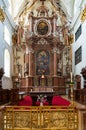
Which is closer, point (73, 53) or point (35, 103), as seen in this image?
point (35, 103)

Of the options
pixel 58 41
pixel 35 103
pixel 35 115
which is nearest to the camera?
pixel 35 115

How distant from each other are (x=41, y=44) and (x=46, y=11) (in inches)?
150

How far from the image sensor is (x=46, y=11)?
28.7m

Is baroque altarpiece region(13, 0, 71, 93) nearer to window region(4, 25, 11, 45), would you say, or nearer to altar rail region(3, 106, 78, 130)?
window region(4, 25, 11, 45)

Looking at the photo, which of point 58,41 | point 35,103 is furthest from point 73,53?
point 35,103

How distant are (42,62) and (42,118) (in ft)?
70.6

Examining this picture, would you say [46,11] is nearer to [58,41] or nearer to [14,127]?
[58,41]

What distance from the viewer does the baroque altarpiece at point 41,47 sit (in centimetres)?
2730

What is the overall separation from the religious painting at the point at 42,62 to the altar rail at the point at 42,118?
827 inches

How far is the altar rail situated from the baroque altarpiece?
66.1ft

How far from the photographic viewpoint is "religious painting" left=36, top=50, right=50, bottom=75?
90.5 feet

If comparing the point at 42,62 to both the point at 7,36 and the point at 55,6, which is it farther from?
the point at 55,6

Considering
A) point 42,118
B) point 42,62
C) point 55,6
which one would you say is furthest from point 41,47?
point 42,118

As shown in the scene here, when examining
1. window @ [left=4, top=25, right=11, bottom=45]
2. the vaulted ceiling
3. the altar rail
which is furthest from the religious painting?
the altar rail
